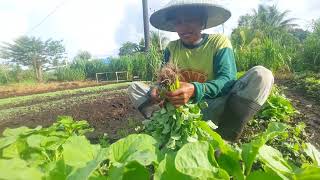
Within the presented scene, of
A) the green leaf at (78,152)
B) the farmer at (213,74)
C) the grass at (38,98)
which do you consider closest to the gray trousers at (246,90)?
the farmer at (213,74)

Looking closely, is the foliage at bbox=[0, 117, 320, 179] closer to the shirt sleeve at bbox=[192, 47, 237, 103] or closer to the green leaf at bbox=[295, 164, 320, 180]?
the green leaf at bbox=[295, 164, 320, 180]

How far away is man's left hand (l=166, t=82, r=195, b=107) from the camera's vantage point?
5.68 feet

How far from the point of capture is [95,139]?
300 cm

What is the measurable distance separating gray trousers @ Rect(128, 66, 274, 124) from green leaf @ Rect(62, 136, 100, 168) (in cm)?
150

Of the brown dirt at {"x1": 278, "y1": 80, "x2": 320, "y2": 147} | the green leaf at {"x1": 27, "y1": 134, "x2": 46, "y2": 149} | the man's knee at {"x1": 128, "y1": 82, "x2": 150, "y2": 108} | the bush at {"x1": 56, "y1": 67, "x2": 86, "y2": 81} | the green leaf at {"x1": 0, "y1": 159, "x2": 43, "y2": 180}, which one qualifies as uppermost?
the green leaf at {"x1": 0, "y1": 159, "x2": 43, "y2": 180}

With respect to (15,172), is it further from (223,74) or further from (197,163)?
(223,74)

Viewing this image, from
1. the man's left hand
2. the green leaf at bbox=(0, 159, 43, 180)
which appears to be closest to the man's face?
the man's left hand

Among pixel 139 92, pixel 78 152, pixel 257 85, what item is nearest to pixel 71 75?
pixel 139 92

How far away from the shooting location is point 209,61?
2.47 meters

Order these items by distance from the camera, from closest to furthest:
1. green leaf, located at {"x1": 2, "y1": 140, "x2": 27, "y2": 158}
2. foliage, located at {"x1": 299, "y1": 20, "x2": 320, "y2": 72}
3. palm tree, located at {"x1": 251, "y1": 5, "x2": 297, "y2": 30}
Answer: green leaf, located at {"x1": 2, "y1": 140, "x2": 27, "y2": 158}, foliage, located at {"x1": 299, "y1": 20, "x2": 320, "y2": 72}, palm tree, located at {"x1": 251, "y1": 5, "x2": 297, "y2": 30}

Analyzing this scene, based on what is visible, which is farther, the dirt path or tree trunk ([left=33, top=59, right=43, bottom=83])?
tree trunk ([left=33, top=59, right=43, bottom=83])

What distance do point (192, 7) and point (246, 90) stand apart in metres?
0.62

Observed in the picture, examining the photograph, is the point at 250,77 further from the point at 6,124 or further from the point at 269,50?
the point at 269,50

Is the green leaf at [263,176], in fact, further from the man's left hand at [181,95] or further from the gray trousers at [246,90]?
the gray trousers at [246,90]
